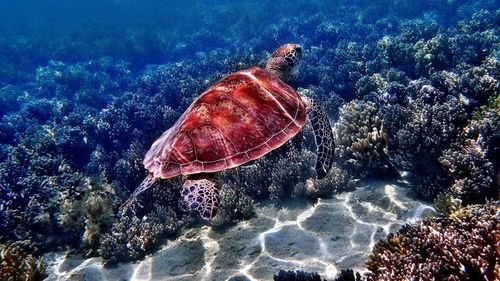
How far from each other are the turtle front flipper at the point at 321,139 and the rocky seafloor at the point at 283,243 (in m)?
1.44

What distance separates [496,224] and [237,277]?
3.23 metres

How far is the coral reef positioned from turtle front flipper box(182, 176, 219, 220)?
2000 mm

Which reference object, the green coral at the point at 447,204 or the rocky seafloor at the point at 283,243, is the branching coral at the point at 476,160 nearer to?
the green coral at the point at 447,204

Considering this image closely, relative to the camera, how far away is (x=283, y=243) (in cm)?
501

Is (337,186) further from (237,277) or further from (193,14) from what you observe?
(193,14)

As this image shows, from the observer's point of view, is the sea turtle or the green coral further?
the green coral

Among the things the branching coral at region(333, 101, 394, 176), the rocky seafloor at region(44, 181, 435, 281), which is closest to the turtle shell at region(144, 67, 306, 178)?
the rocky seafloor at region(44, 181, 435, 281)

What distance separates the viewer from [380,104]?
716 centimetres

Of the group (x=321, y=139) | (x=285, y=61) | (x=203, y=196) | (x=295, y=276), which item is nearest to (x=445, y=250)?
(x=295, y=276)

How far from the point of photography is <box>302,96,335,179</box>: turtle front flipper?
409 centimetres

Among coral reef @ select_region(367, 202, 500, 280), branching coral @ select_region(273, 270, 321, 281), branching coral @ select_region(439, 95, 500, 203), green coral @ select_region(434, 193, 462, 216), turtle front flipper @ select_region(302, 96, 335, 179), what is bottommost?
branching coral @ select_region(273, 270, 321, 281)

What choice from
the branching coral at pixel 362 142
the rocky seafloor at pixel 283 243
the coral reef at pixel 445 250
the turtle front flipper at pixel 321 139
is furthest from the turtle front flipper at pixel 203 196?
the branching coral at pixel 362 142

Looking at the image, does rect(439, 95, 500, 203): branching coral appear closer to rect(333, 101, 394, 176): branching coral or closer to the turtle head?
rect(333, 101, 394, 176): branching coral

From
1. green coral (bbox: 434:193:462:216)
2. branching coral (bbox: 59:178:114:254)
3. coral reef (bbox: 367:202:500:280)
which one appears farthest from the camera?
branching coral (bbox: 59:178:114:254)
